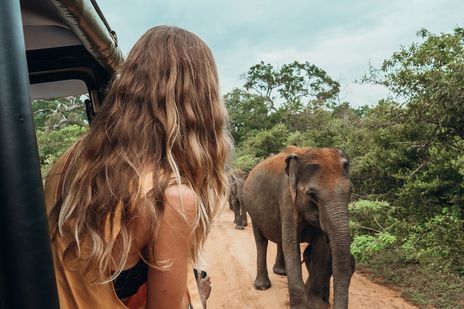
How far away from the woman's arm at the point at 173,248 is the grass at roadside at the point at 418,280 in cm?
619

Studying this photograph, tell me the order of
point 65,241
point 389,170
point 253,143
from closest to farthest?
1. point 65,241
2. point 389,170
3. point 253,143

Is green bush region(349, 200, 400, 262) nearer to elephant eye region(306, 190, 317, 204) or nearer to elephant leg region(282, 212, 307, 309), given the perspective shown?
elephant leg region(282, 212, 307, 309)

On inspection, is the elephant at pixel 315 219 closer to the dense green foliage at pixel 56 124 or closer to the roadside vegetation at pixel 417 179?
the roadside vegetation at pixel 417 179

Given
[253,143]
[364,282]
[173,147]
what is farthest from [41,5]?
[253,143]

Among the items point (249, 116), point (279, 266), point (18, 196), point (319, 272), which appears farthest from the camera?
point (249, 116)

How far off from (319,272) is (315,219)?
45.6 inches

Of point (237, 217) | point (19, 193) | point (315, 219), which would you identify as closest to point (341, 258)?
point (315, 219)

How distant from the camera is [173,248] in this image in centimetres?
133

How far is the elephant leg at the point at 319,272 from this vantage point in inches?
277

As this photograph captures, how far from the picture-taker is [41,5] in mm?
1672

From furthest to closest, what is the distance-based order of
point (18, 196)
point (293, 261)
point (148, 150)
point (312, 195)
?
1. point (293, 261)
2. point (312, 195)
3. point (148, 150)
4. point (18, 196)

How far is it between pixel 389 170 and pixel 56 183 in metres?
9.03

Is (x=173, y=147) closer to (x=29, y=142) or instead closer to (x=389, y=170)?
(x=29, y=142)

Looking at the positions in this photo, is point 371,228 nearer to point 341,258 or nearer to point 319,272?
point 319,272
